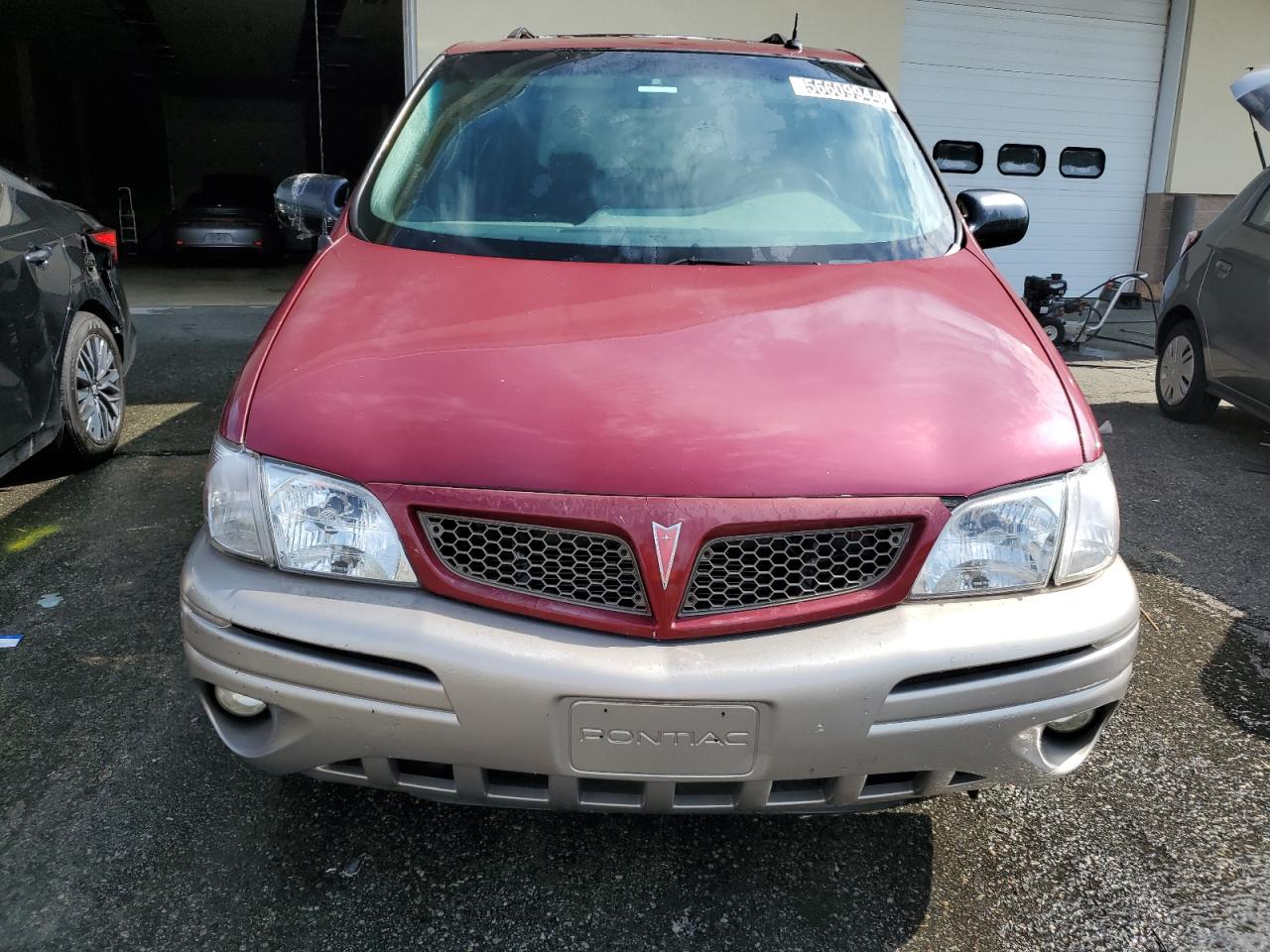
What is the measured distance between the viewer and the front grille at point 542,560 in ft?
5.49

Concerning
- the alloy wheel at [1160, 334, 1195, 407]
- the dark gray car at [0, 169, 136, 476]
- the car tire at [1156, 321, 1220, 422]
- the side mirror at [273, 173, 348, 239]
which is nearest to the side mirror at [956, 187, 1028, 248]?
the side mirror at [273, 173, 348, 239]

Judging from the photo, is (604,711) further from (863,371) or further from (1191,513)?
(1191,513)

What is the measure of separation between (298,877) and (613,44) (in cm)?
242

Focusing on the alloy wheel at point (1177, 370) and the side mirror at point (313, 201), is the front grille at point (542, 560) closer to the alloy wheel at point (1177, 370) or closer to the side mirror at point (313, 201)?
the side mirror at point (313, 201)

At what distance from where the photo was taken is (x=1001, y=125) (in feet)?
33.7

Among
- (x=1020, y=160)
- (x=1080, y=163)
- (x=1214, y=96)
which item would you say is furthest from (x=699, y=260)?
(x=1214, y=96)

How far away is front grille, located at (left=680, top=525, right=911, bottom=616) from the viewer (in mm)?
1675

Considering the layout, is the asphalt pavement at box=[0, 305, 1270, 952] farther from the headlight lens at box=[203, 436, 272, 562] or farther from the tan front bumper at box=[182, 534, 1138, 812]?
the headlight lens at box=[203, 436, 272, 562]

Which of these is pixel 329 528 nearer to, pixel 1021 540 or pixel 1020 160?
pixel 1021 540

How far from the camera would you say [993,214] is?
3201 millimetres

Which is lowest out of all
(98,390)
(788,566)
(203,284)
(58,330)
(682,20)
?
(203,284)

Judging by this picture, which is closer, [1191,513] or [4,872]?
[4,872]

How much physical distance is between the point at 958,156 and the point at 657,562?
9756mm

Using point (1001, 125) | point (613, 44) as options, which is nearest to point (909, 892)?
point (613, 44)
